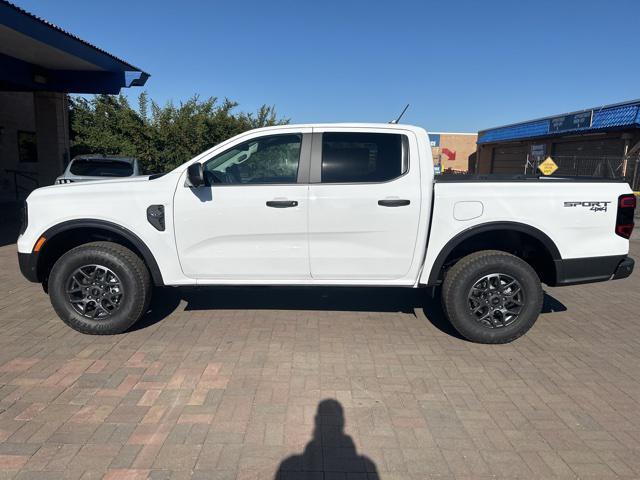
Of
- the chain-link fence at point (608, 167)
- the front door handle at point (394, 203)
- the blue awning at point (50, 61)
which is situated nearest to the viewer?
the front door handle at point (394, 203)

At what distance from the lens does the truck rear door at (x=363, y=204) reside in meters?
3.97

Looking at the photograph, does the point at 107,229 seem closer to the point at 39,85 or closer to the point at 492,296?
the point at 492,296

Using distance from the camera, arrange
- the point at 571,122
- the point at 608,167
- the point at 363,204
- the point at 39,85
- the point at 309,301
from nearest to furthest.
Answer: the point at 363,204 → the point at 309,301 → the point at 39,85 → the point at 608,167 → the point at 571,122

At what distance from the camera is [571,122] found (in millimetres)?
23656

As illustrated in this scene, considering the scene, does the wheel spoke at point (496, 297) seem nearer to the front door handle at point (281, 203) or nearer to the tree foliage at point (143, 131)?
the front door handle at point (281, 203)

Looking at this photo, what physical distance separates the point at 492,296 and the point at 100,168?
350 inches

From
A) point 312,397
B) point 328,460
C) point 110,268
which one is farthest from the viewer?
point 110,268

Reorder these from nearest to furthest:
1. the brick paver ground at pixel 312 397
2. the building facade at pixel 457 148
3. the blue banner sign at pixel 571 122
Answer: the brick paver ground at pixel 312 397 → the blue banner sign at pixel 571 122 → the building facade at pixel 457 148

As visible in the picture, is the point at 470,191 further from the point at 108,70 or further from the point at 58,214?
the point at 108,70

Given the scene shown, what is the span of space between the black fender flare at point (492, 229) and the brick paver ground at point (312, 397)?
0.84m

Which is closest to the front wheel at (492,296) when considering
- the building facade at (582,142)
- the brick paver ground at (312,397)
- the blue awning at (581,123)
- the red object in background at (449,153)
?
the brick paver ground at (312,397)

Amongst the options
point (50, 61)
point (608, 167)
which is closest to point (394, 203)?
point (50, 61)

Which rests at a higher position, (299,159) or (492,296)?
(299,159)

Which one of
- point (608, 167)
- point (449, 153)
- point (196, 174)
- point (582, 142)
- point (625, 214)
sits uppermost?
point (449, 153)
